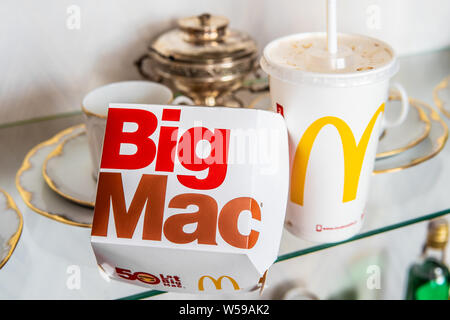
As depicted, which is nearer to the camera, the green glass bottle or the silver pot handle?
the silver pot handle

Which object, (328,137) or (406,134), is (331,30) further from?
(406,134)

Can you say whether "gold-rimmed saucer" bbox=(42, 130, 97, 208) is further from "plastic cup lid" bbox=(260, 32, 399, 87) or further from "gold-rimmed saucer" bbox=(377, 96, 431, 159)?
"gold-rimmed saucer" bbox=(377, 96, 431, 159)

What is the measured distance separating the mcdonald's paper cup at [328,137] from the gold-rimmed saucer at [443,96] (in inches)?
12.8

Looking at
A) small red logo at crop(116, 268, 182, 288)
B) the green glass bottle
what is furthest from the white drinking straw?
the green glass bottle

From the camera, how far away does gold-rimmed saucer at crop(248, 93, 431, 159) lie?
1.90 feet

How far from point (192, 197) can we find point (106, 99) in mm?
206

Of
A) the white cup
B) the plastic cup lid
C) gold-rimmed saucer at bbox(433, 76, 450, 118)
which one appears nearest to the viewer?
the plastic cup lid

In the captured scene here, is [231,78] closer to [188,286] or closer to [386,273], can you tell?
[188,286]

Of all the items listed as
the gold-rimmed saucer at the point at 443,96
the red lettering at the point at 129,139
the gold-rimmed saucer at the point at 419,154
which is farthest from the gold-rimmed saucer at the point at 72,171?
the gold-rimmed saucer at the point at 443,96

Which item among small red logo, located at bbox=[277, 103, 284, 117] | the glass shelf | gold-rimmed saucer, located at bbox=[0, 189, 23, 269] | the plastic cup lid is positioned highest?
the plastic cup lid

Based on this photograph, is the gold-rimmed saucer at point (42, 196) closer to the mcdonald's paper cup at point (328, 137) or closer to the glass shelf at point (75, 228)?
the glass shelf at point (75, 228)

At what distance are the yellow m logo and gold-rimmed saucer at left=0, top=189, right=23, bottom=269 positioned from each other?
291mm

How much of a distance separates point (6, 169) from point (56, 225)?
0.15m
